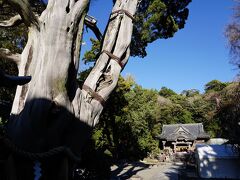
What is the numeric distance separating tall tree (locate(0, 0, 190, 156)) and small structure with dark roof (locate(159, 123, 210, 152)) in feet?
98.4

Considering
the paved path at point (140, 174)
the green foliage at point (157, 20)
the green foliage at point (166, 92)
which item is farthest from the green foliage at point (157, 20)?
the green foliage at point (166, 92)

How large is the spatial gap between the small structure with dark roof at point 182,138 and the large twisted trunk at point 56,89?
30.2 meters

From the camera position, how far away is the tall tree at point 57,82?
2828 millimetres

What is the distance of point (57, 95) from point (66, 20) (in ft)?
3.11

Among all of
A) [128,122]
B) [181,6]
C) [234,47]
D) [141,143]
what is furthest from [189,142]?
[181,6]

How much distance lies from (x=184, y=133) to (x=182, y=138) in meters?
0.68

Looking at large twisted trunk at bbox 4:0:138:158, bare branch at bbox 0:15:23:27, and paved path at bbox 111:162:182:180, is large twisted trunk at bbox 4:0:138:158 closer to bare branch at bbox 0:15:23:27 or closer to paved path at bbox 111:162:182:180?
bare branch at bbox 0:15:23:27

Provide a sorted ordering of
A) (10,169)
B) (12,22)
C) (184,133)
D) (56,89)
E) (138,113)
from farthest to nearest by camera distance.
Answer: (184,133), (138,113), (12,22), (56,89), (10,169)

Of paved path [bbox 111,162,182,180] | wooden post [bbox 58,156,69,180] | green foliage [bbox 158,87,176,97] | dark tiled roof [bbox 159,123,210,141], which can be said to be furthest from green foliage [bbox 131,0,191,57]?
green foliage [bbox 158,87,176,97]

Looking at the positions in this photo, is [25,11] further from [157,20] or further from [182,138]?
[182,138]

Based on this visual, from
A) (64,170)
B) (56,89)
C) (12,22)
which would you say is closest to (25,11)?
(12,22)

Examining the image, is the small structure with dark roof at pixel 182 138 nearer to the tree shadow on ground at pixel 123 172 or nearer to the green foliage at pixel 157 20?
the tree shadow on ground at pixel 123 172

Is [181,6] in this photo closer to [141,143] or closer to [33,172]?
[33,172]

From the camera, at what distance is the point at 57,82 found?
3.05 m
